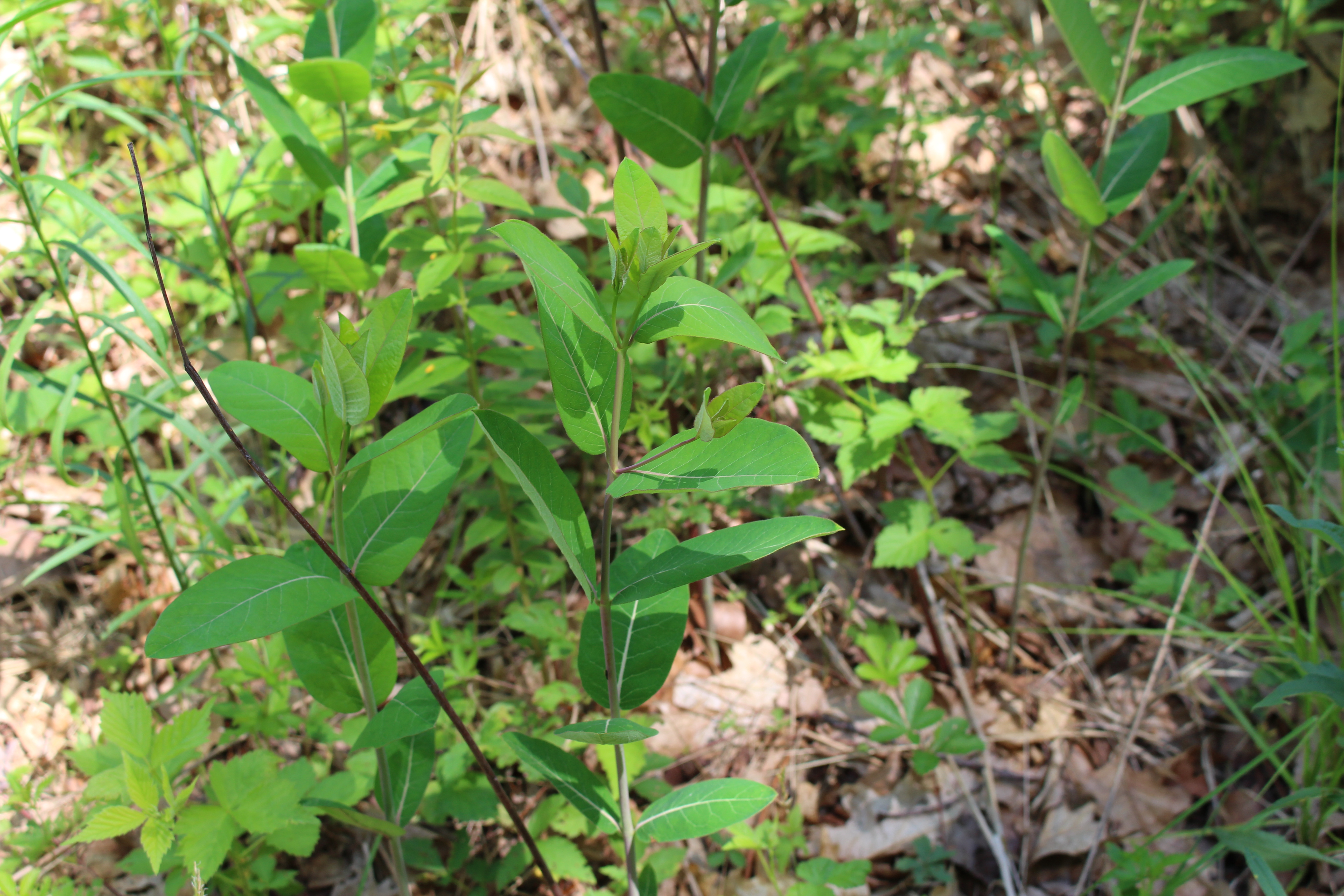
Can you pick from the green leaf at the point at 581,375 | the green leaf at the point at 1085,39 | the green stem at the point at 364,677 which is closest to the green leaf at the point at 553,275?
the green leaf at the point at 581,375

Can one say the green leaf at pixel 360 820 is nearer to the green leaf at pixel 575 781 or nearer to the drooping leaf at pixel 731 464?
the green leaf at pixel 575 781

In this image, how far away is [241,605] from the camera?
1.01m

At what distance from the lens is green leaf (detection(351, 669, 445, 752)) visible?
113cm

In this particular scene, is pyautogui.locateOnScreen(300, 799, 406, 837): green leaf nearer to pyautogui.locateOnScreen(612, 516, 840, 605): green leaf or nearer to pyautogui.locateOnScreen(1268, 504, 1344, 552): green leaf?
pyautogui.locateOnScreen(612, 516, 840, 605): green leaf

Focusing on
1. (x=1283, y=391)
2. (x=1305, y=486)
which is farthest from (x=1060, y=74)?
(x=1305, y=486)

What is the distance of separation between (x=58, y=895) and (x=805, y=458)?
5.21 feet

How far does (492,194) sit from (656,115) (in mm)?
411

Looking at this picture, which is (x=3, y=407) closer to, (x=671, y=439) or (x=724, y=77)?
(x=671, y=439)

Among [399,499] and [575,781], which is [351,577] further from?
[575,781]

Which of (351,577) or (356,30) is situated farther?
(356,30)

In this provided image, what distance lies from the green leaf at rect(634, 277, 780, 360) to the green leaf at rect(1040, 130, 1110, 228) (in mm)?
1108

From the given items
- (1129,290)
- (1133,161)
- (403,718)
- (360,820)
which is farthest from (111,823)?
(1133,161)

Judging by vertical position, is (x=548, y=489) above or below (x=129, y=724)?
above

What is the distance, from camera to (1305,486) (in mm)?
2141
